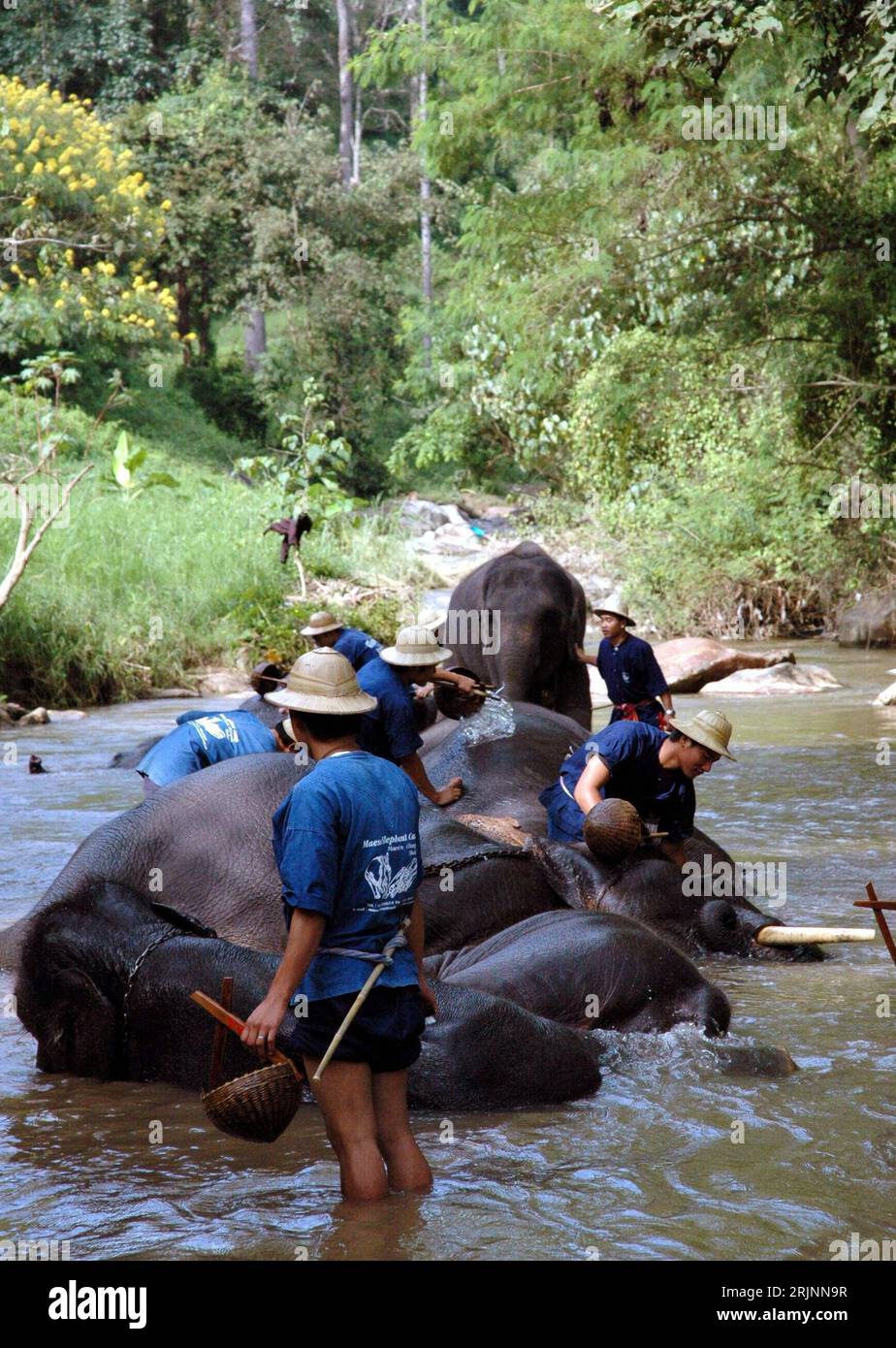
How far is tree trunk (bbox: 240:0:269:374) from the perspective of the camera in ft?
116


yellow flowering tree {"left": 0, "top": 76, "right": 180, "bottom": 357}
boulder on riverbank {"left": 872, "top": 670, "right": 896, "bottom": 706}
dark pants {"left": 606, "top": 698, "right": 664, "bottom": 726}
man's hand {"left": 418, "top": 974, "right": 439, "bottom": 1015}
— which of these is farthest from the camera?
yellow flowering tree {"left": 0, "top": 76, "right": 180, "bottom": 357}

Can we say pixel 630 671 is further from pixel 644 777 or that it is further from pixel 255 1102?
pixel 255 1102

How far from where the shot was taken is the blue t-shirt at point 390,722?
20.9 feet

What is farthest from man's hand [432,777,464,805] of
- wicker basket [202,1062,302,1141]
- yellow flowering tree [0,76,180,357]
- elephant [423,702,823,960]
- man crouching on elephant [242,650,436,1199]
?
yellow flowering tree [0,76,180,357]

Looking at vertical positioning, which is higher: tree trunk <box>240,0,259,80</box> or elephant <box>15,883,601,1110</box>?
tree trunk <box>240,0,259,80</box>

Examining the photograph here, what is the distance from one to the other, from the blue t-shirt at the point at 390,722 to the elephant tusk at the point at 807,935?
1541 mm

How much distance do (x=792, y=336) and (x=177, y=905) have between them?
12.3 meters

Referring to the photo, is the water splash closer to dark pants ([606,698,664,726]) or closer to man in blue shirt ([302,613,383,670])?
man in blue shirt ([302,613,383,670])

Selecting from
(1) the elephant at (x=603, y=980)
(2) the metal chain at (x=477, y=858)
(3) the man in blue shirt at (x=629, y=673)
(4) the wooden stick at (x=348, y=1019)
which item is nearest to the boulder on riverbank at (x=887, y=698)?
(3) the man in blue shirt at (x=629, y=673)

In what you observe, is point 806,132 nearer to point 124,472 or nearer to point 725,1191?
point 124,472

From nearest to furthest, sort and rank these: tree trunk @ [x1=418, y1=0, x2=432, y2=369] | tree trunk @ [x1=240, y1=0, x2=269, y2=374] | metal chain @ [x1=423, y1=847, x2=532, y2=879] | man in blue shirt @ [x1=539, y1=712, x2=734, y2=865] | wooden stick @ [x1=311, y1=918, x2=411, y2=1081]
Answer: wooden stick @ [x1=311, y1=918, x2=411, y2=1081] → metal chain @ [x1=423, y1=847, x2=532, y2=879] → man in blue shirt @ [x1=539, y1=712, x2=734, y2=865] → tree trunk @ [x1=240, y1=0, x2=269, y2=374] → tree trunk @ [x1=418, y1=0, x2=432, y2=369]

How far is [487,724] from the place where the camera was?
7441mm

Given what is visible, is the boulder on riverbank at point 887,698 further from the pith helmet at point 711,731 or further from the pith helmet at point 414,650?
the pith helmet at point 414,650

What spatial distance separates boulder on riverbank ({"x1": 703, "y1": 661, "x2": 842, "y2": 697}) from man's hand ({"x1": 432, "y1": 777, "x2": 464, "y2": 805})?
925cm
